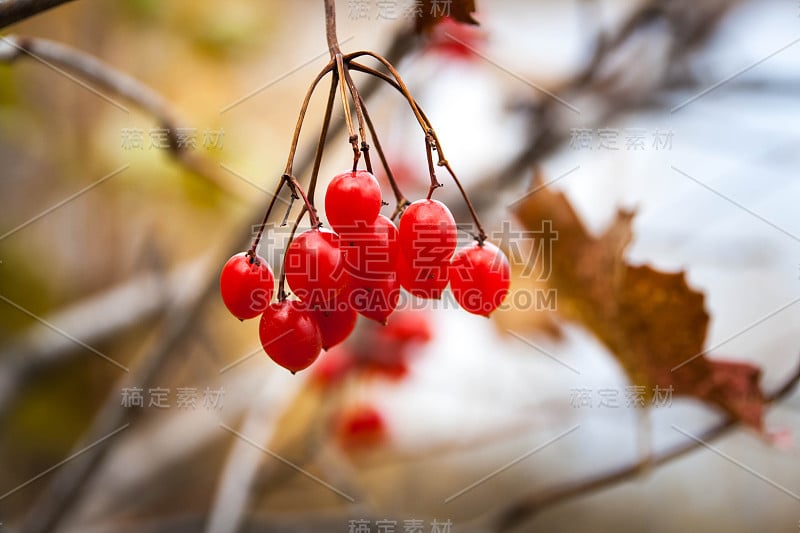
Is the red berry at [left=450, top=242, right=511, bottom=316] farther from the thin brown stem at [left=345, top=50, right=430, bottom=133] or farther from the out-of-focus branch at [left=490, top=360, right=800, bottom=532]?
the out-of-focus branch at [left=490, top=360, right=800, bottom=532]

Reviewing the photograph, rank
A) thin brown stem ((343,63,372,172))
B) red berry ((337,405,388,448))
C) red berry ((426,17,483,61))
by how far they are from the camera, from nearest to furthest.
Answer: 1. thin brown stem ((343,63,372,172))
2. red berry ((426,17,483,61))
3. red berry ((337,405,388,448))

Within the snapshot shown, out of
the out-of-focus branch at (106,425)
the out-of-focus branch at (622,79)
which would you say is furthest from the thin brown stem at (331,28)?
the out-of-focus branch at (622,79)

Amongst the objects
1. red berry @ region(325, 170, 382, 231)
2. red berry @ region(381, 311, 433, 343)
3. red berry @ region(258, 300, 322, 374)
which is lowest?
red berry @ region(258, 300, 322, 374)

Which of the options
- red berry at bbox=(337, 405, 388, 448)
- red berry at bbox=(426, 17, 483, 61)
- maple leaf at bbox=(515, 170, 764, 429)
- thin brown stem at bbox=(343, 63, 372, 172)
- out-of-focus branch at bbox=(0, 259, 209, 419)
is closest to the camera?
thin brown stem at bbox=(343, 63, 372, 172)

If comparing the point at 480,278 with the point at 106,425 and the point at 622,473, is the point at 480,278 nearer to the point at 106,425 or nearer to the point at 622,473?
the point at 622,473

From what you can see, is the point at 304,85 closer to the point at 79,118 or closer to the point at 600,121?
the point at 79,118

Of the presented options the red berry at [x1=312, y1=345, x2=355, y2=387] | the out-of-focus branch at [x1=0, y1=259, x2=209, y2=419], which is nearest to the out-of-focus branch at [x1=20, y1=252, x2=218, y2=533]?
the out-of-focus branch at [x1=0, y1=259, x2=209, y2=419]

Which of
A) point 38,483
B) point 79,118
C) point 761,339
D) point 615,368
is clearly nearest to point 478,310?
point 615,368

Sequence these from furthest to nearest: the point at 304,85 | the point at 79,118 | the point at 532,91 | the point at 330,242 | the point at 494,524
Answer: the point at 304,85 < the point at 79,118 < the point at 532,91 < the point at 494,524 < the point at 330,242
